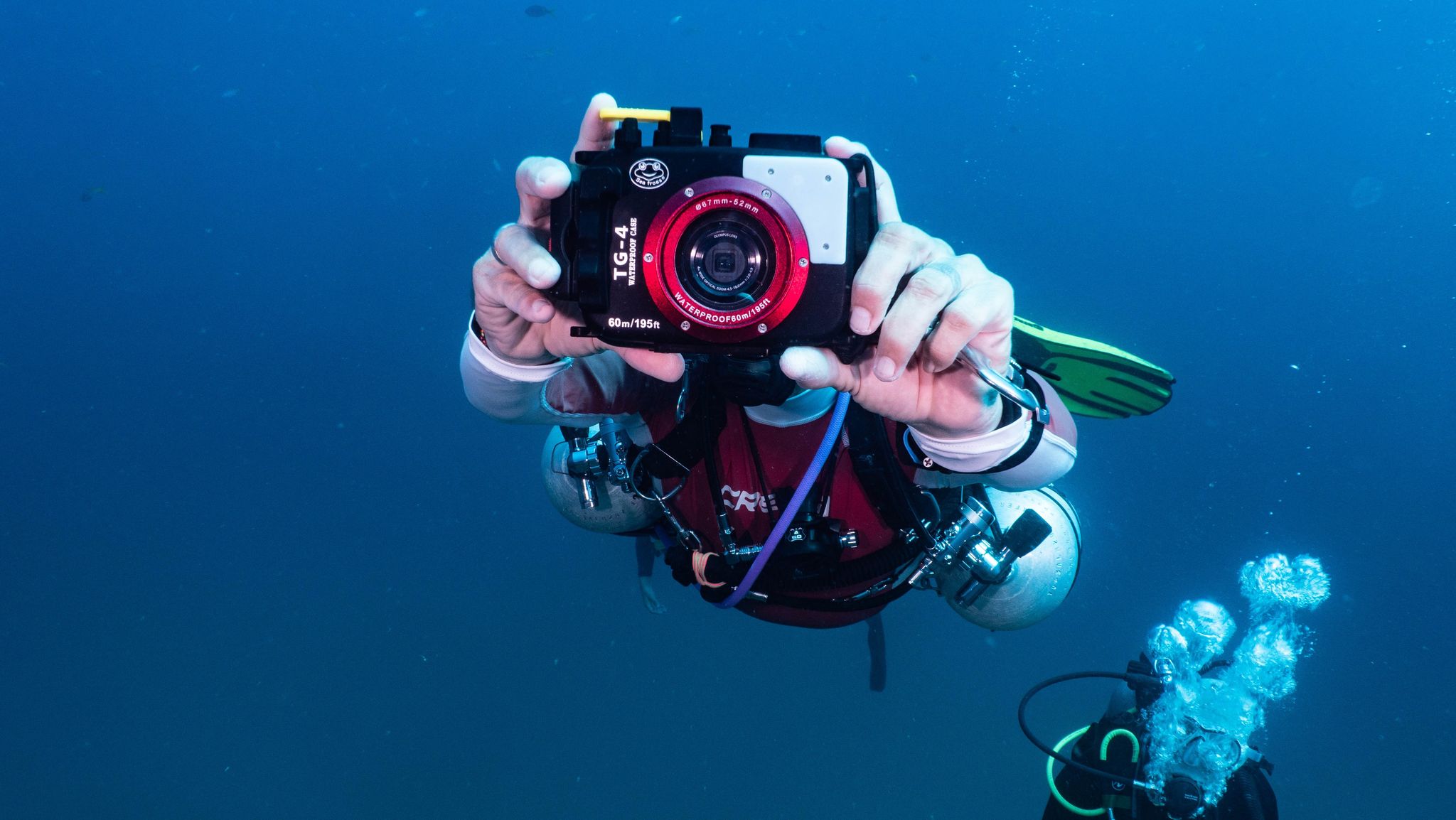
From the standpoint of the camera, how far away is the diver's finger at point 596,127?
1544mm

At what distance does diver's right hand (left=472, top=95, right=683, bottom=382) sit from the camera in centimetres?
135

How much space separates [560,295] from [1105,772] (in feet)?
8.06

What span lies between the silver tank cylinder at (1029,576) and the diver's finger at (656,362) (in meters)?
1.93

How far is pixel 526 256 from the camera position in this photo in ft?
4.49

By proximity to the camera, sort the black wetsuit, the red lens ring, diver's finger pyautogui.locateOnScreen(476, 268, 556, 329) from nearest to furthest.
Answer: the red lens ring < diver's finger pyautogui.locateOnScreen(476, 268, 556, 329) < the black wetsuit

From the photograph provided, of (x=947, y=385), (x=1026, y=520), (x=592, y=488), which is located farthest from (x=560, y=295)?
(x=1026, y=520)

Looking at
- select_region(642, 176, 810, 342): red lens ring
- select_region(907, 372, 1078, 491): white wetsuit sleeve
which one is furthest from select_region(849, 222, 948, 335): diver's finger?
select_region(907, 372, 1078, 491): white wetsuit sleeve

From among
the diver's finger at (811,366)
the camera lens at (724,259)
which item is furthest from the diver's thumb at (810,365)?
the camera lens at (724,259)

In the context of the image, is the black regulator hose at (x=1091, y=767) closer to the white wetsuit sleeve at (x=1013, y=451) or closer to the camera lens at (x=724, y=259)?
the white wetsuit sleeve at (x=1013, y=451)

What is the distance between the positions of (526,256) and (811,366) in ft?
1.82

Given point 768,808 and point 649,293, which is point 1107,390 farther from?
point 768,808

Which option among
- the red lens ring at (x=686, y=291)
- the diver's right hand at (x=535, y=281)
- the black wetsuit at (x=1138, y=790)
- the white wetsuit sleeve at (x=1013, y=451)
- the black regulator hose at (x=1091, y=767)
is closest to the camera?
the red lens ring at (x=686, y=291)

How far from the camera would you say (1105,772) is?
256 centimetres

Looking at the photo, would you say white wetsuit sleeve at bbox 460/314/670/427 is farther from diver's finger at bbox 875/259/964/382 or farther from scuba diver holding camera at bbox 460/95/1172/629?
diver's finger at bbox 875/259/964/382
